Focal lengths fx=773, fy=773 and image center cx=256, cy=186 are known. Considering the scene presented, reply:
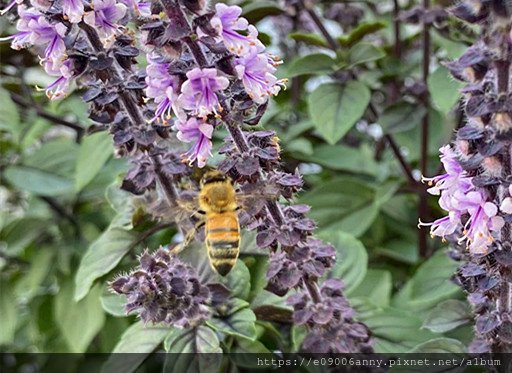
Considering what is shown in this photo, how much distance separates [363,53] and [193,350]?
1.93 ft

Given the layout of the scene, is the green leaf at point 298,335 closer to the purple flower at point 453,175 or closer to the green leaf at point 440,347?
the green leaf at point 440,347

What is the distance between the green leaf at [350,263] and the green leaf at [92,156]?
14.4 inches

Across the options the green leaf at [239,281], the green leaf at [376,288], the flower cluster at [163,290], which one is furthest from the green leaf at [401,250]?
the flower cluster at [163,290]

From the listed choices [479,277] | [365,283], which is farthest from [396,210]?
[479,277]

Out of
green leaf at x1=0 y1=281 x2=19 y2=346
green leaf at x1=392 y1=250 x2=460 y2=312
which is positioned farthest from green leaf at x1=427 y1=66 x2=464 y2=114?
green leaf at x1=0 y1=281 x2=19 y2=346

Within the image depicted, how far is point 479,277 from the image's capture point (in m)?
0.79

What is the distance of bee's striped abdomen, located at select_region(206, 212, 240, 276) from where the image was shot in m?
0.81

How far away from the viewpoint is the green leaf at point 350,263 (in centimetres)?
112

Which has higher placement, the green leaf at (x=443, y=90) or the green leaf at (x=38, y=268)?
the green leaf at (x=443, y=90)

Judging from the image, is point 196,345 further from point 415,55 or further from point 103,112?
point 415,55

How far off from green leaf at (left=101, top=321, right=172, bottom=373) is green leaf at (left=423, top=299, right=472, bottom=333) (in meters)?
0.33

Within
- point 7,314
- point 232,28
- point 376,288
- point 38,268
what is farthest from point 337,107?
point 7,314

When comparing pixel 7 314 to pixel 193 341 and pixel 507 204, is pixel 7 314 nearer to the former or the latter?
pixel 193 341

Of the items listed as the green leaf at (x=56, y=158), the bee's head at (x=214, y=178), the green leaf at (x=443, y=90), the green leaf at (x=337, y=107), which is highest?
the bee's head at (x=214, y=178)
